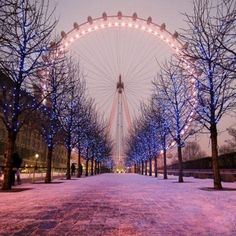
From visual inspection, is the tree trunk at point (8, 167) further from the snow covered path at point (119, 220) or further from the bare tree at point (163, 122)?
the bare tree at point (163, 122)

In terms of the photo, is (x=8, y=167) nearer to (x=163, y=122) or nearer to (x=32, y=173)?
(x=32, y=173)

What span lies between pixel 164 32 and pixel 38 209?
43620mm

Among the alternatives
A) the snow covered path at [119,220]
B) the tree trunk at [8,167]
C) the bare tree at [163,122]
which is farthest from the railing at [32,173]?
the snow covered path at [119,220]

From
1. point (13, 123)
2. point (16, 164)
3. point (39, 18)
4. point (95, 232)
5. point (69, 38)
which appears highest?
point (69, 38)

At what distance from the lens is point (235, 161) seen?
32.4 m

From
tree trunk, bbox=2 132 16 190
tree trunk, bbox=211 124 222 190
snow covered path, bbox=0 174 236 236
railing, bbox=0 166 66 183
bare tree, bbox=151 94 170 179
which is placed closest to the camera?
snow covered path, bbox=0 174 236 236

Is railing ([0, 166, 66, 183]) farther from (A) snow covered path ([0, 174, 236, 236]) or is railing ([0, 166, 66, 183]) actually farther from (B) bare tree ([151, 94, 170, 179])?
(A) snow covered path ([0, 174, 236, 236])

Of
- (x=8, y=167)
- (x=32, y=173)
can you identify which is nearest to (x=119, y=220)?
(x=8, y=167)

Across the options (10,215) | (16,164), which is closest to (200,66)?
(16,164)

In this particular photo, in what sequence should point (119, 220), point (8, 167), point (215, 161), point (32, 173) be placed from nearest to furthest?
point (119, 220)
point (8, 167)
point (215, 161)
point (32, 173)

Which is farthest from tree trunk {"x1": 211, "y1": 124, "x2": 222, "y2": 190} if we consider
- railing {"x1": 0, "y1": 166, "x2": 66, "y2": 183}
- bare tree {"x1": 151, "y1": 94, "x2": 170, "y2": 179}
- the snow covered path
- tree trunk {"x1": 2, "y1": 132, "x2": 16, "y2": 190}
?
bare tree {"x1": 151, "y1": 94, "x2": 170, "y2": 179}

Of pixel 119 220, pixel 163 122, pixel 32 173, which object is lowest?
pixel 119 220

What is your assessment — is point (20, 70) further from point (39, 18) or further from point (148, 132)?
point (148, 132)

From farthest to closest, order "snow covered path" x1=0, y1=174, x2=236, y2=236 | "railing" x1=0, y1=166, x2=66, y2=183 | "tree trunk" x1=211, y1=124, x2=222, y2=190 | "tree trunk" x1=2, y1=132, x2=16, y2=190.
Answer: "railing" x1=0, y1=166, x2=66, y2=183
"tree trunk" x1=211, y1=124, x2=222, y2=190
"tree trunk" x1=2, y1=132, x2=16, y2=190
"snow covered path" x1=0, y1=174, x2=236, y2=236
